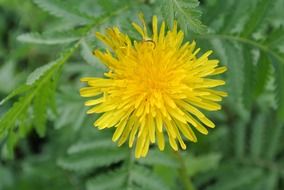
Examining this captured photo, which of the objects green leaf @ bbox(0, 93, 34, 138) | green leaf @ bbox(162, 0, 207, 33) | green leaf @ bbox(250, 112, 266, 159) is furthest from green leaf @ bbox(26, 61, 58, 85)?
green leaf @ bbox(250, 112, 266, 159)

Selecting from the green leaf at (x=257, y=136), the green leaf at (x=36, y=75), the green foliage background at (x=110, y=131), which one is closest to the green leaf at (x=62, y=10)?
the green foliage background at (x=110, y=131)

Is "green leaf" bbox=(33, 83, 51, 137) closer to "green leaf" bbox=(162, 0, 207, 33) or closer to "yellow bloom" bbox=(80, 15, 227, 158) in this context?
"yellow bloom" bbox=(80, 15, 227, 158)

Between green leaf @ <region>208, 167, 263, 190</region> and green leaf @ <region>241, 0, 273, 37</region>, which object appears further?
green leaf @ <region>208, 167, 263, 190</region>

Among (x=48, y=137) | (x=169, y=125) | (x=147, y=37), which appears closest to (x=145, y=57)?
(x=147, y=37)

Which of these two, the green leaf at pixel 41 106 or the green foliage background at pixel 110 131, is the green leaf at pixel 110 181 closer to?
the green foliage background at pixel 110 131

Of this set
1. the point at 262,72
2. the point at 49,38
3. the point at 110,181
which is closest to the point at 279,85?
the point at 262,72

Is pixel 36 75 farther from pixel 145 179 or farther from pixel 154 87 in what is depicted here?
pixel 145 179
